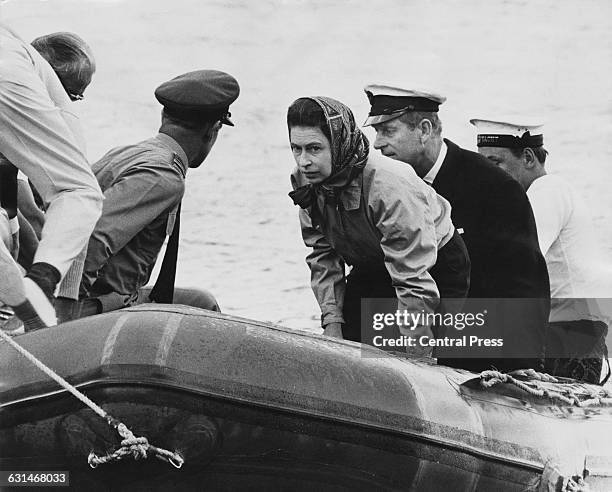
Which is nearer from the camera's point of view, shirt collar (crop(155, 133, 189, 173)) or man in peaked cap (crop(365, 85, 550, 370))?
shirt collar (crop(155, 133, 189, 173))

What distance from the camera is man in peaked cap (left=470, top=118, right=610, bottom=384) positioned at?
5254mm

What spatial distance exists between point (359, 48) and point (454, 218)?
7797 millimetres

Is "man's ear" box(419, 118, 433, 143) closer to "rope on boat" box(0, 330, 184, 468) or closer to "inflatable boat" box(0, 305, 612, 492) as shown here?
"inflatable boat" box(0, 305, 612, 492)

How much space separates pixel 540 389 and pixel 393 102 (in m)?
1.41

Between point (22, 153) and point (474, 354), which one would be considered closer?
point (22, 153)

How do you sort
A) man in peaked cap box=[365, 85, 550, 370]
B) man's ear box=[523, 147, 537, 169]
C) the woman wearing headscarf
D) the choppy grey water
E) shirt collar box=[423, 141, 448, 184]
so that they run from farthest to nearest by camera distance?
the choppy grey water
man's ear box=[523, 147, 537, 169]
shirt collar box=[423, 141, 448, 184]
man in peaked cap box=[365, 85, 550, 370]
the woman wearing headscarf

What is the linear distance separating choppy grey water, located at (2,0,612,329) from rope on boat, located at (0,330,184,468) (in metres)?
6.15

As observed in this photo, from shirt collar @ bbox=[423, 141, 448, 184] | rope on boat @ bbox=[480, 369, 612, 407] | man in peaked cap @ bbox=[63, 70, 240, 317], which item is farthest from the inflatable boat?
shirt collar @ bbox=[423, 141, 448, 184]

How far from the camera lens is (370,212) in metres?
4.11

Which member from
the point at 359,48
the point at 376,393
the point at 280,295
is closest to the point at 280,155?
the point at 359,48

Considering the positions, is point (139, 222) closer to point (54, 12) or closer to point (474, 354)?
point (474, 354)

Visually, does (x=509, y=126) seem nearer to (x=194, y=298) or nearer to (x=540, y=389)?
(x=194, y=298)

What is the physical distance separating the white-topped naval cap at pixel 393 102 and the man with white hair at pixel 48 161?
1.58m

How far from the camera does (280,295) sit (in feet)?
28.0
